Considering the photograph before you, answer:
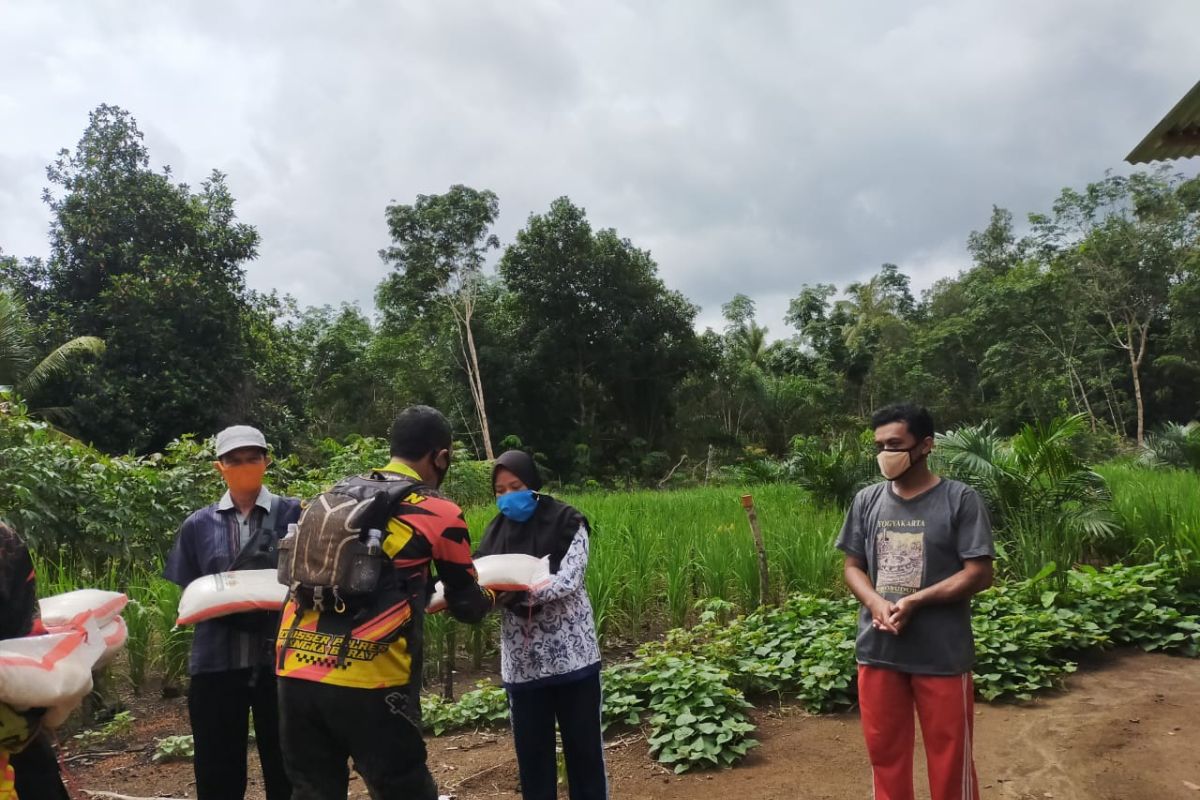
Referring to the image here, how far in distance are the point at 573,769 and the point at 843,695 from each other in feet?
6.98

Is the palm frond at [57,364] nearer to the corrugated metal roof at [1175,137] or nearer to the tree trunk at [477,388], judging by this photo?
the tree trunk at [477,388]

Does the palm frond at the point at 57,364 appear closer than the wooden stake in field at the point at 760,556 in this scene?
No

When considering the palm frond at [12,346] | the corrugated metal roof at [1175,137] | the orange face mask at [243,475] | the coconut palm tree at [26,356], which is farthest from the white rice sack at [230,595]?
the coconut palm tree at [26,356]

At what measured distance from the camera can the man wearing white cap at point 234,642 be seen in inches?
109

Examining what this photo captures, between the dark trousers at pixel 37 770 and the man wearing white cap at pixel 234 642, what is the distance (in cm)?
72

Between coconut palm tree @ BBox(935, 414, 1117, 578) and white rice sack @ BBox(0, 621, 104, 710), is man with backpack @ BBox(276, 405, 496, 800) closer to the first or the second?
white rice sack @ BBox(0, 621, 104, 710)

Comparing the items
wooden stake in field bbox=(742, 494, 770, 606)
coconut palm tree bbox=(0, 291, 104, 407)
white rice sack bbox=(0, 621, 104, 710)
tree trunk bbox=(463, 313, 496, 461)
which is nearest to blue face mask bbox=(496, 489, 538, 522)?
white rice sack bbox=(0, 621, 104, 710)

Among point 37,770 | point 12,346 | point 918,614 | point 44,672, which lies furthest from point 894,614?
point 12,346

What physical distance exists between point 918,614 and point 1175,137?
336 centimetres

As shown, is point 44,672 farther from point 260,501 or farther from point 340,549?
point 260,501

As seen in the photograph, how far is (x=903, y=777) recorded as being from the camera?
2557 millimetres

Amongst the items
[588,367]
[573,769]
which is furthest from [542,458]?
[573,769]

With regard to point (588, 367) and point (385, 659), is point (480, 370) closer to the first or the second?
point (588, 367)

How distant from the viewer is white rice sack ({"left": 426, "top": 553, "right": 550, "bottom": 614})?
8.61 ft
